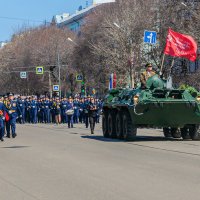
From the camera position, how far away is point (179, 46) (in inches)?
1070

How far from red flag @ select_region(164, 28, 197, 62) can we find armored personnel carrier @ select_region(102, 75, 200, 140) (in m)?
5.03

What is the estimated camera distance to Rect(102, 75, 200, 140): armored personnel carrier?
20.7 metres

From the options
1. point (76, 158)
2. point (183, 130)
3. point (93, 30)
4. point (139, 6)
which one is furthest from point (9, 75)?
point (76, 158)

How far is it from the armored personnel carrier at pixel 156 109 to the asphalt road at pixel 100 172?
5.32 feet

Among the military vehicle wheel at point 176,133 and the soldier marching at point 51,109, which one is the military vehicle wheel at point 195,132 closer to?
the military vehicle wheel at point 176,133

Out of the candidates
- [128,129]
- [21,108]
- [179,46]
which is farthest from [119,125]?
[21,108]

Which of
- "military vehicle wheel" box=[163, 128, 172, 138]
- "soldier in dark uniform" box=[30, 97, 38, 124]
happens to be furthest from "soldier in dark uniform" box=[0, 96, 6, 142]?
"soldier in dark uniform" box=[30, 97, 38, 124]

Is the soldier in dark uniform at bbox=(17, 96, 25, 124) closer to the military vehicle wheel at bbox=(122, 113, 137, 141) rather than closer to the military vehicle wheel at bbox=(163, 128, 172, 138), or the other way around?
the military vehicle wheel at bbox=(163, 128, 172, 138)

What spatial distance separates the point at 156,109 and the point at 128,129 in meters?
1.26

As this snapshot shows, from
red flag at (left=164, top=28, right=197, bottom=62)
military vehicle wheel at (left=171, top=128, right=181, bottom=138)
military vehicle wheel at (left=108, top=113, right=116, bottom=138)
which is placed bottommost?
military vehicle wheel at (left=171, top=128, right=181, bottom=138)

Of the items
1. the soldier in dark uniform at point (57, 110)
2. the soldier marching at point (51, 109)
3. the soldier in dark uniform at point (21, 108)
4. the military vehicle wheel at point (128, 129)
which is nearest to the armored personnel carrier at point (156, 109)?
the military vehicle wheel at point (128, 129)

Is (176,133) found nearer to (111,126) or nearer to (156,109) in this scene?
(111,126)

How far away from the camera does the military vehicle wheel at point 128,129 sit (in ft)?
69.5

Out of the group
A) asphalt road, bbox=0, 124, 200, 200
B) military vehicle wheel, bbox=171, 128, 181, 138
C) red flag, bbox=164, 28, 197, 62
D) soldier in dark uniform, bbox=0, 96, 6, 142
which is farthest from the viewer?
red flag, bbox=164, 28, 197, 62
